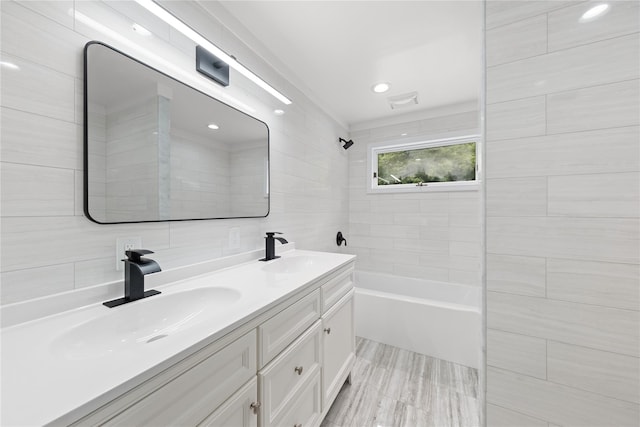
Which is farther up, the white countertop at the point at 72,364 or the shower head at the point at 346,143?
the shower head at the point at 346,143

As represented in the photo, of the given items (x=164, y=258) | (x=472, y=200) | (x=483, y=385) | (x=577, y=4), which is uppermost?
(x=577, y=4)

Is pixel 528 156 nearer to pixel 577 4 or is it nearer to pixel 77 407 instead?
pixel 577 4

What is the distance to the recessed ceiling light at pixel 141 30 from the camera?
1.04m

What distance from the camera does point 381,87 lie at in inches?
90.9

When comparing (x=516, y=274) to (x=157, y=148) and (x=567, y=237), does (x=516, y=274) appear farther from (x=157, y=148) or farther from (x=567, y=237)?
(x=157, y=148)

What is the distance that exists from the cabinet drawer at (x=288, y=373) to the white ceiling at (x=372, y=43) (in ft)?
5.87

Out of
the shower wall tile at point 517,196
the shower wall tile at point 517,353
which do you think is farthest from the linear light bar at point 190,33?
the shower wall tile at point 517,353

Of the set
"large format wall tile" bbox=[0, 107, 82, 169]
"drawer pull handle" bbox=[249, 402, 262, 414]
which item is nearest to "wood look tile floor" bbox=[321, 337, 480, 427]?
"drawer pull handle" bbox=[249, 402, 262, 414]

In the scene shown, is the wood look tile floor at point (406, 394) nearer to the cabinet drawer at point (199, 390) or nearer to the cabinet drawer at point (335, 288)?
the cabinet drawer at point (335, 288)

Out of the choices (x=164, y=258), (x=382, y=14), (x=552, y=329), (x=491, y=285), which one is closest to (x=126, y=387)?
(x=164, y=258)

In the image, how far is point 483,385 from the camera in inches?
44.6

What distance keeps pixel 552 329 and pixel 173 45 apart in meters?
2.11

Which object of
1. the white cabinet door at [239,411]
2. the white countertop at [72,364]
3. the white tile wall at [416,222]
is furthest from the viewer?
the white tile wall at [416,222]

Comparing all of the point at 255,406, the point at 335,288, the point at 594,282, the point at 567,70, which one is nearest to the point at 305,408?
the point at 255,406
